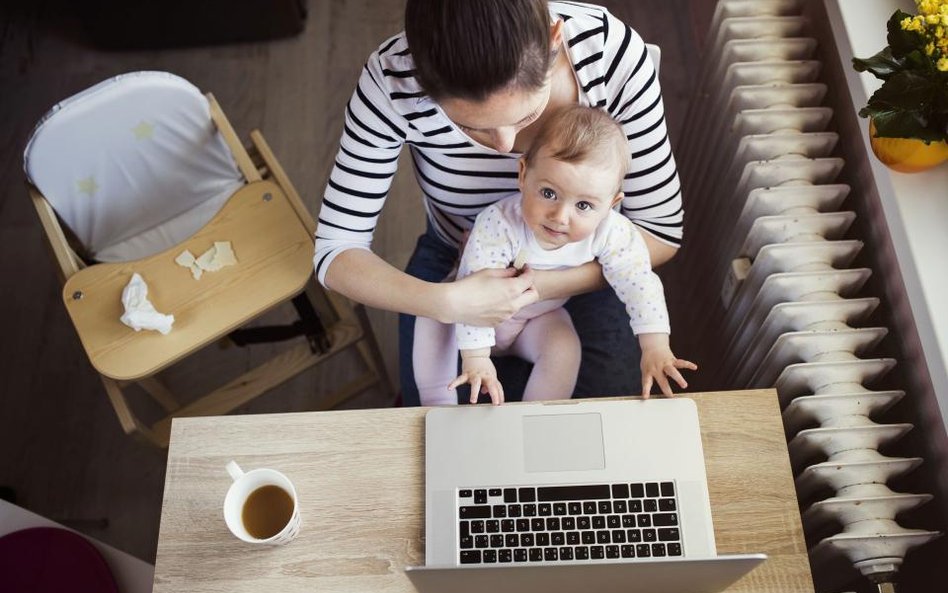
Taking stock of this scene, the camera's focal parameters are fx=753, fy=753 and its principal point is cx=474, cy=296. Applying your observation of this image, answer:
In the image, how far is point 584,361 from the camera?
54.9 inches

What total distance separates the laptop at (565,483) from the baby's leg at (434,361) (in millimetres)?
270

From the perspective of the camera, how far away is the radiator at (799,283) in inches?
43.3

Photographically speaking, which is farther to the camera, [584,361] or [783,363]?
[584,361]

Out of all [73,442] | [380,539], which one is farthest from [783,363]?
[73,442]

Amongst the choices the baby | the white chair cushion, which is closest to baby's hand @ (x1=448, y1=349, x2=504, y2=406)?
the baby

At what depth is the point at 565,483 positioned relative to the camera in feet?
3.37

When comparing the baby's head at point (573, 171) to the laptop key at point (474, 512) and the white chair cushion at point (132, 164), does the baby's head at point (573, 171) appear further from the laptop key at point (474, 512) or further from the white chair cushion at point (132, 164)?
the white chair cushion at point (132, 164)

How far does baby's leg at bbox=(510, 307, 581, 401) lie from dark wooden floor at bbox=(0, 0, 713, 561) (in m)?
0.82

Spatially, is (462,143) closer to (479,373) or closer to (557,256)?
(557,256)

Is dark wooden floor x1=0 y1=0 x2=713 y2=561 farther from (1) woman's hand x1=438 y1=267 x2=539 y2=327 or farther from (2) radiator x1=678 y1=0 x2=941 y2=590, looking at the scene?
(1) woman's hand x1=438 y1=267 x2=539 y2=327

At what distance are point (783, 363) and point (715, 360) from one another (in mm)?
426

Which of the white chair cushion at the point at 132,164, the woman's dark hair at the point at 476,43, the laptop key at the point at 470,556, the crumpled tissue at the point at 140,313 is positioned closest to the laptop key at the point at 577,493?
the laptop key at the point at 470,556

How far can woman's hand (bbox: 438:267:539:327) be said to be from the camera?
4.02 feet

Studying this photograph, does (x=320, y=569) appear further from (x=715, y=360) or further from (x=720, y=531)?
(x=715, y=360)
